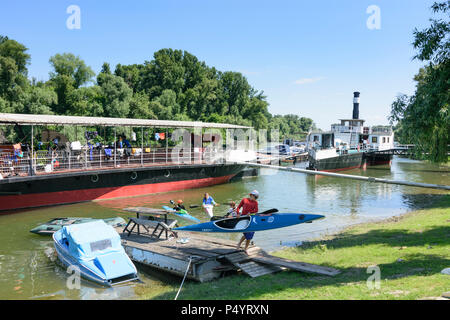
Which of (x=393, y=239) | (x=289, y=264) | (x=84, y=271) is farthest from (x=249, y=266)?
(x=393, y=239)

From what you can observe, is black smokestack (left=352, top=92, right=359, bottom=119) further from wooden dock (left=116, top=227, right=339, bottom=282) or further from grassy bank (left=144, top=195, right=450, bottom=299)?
wooden dock (left=116, top=227, right=339, bottom=282)

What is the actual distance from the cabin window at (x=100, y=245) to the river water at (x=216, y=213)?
1208 millimetres

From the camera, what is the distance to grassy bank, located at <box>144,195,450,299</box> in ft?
27.7

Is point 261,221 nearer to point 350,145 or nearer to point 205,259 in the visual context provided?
point 205,259

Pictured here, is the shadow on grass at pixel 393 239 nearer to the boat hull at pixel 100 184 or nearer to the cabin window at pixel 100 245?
the cabin window at pixel 100 245

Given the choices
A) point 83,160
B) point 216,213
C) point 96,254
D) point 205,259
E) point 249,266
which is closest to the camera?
point 249,266

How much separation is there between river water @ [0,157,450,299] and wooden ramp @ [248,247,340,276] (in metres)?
2.75

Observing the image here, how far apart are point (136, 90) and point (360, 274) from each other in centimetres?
7023

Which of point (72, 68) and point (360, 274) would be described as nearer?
point (360, 274)

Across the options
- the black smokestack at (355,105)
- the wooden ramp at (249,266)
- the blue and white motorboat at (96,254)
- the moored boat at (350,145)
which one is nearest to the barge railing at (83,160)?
the blue and white motorboat at (96,254)

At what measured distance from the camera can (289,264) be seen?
432 inches

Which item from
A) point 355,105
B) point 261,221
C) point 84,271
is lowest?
point 84,271
